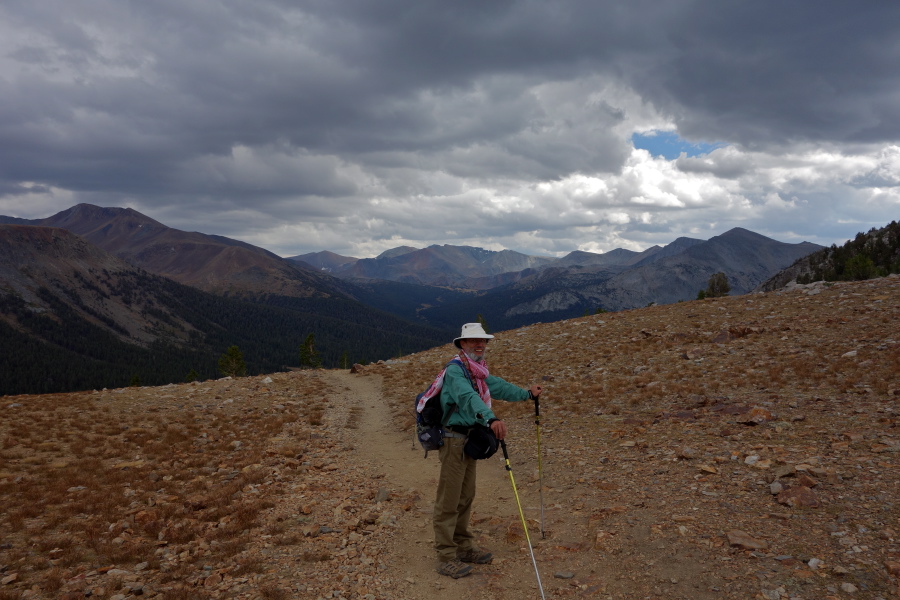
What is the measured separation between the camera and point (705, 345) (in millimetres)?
20203

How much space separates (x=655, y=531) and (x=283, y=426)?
14751 mm

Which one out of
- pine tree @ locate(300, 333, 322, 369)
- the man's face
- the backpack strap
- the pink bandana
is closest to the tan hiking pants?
the backpack strap

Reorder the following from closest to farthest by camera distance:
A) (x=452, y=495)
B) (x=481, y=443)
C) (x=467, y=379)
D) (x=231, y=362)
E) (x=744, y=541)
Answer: (x=744, y=541)
(x=481, y=443)
(x=467, y=379)
(x=452, y=495)
(x=231, y=362)

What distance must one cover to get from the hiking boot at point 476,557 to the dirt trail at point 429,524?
12cm

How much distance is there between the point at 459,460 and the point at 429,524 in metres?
3.02

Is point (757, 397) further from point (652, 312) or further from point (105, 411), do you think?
point (105, 411)

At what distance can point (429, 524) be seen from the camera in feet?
32.2

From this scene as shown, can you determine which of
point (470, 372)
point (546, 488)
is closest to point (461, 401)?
point (470, 372)

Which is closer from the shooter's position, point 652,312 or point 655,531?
point 655,531

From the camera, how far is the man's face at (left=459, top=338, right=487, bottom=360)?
802 cm

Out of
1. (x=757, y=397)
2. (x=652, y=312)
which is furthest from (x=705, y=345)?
(x=652, y=312)

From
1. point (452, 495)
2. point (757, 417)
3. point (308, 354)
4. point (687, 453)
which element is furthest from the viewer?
point (308, 354)

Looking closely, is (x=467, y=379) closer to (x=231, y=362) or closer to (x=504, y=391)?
(x=504, y=391)

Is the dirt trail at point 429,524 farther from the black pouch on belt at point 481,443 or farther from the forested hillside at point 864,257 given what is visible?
the forested hillside at point 864,257
